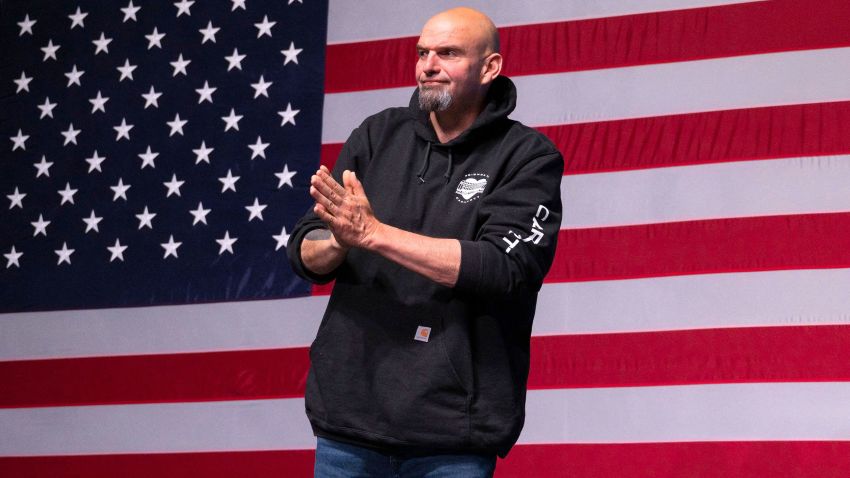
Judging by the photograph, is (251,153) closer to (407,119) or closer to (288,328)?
(288,328)

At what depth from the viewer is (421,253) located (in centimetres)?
171

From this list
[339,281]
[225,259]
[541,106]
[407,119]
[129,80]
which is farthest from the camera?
[129,80]

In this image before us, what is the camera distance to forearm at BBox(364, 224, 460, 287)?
5.60ft

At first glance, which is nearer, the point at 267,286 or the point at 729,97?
the point at 729,97

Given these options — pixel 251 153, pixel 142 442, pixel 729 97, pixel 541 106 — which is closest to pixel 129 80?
pixel 251 153

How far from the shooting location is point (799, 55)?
130 inches

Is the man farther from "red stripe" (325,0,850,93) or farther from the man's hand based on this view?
"red stripe" (325,0,850,93)

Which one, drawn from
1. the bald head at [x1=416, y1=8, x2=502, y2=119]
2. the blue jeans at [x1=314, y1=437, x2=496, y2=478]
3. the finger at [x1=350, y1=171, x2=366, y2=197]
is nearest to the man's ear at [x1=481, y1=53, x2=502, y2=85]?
the bald head at [x1=416, y1=8, x2=502, y2=119]

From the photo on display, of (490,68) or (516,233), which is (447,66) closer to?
(490,68)

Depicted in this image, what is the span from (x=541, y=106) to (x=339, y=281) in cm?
180

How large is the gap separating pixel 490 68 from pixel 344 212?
20.2 inches

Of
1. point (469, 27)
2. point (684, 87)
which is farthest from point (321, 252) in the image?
point (684, 87)

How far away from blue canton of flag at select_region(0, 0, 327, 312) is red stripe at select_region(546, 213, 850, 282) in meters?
1.00

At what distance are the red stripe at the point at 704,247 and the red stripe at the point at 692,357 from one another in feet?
0.65
